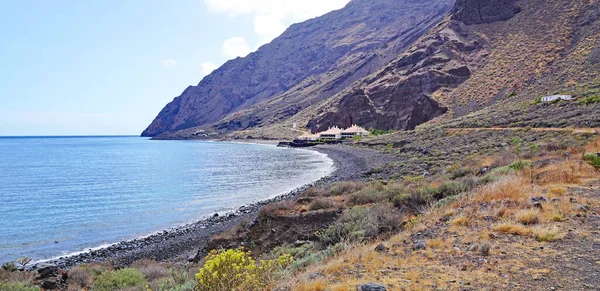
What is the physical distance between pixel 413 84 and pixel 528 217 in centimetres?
8364

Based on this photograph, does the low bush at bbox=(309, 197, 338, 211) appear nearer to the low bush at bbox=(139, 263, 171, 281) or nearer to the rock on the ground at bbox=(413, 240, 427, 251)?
the low bush at bbox=(139, 263, 171, 281)

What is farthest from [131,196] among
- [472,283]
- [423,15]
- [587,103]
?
[423,15]

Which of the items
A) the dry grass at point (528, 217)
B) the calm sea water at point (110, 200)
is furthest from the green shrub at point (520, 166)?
the calm sea water at point (110, 200)

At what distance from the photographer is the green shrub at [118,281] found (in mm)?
8586

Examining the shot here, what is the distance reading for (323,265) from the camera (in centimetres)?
591

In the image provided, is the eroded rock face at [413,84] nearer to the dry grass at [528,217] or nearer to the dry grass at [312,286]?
the dry grass at [528,217]

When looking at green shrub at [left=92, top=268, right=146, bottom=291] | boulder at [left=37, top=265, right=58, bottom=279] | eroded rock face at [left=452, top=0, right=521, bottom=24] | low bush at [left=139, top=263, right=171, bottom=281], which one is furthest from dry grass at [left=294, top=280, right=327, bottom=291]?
eroded rock face at [left=452, top=0, right=521, bottom=24]

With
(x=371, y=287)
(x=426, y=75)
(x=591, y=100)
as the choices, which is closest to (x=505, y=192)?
(x=371, y=287)

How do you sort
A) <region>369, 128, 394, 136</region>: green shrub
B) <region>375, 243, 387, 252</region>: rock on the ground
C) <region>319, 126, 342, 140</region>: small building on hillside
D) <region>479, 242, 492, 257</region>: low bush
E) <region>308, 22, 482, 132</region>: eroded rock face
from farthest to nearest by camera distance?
<region>319, 126, 342, 140</region>: small building on hillside → <region>369, 128, 394, 136</region>: green shrub → <region>308, 22, 482, 132</region>: eroded rock face → <region>375, 243, 387, 252</region>: rock on the ground → <region>479, 242, 492, 257</region>: low bush

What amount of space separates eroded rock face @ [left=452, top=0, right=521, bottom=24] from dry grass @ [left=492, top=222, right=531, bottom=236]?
296ft

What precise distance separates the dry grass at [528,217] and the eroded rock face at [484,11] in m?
89.6

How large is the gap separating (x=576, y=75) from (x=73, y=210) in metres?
59.7

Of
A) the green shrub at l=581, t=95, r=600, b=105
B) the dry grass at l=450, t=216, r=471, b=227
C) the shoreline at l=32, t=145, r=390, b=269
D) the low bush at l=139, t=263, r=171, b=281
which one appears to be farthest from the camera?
the green shrub at l=581, t=95, r=600, b=105

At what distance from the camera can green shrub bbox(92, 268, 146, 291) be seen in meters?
8.59
